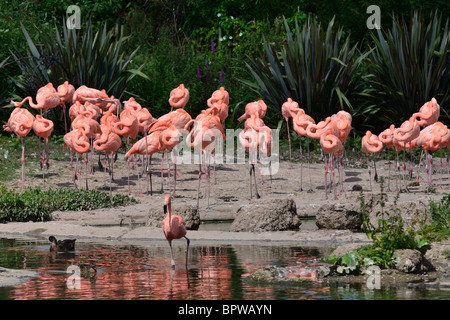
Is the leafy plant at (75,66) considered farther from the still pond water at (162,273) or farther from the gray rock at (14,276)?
the gray rock at (14,276)

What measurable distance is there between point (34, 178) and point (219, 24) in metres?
10.1

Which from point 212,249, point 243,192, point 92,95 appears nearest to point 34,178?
point 92,95

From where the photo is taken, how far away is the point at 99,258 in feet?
29.9

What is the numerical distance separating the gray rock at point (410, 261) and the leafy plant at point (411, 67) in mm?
10915

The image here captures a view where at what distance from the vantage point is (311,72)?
61.4 ft

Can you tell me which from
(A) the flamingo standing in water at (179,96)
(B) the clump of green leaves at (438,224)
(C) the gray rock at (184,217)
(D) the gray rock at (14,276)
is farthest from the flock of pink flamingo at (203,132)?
(D) the gray rock at (14,276)

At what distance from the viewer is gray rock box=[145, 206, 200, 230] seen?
11.2 meters

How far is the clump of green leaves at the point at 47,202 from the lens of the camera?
12133 millimetres

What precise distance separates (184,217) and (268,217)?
1095mm

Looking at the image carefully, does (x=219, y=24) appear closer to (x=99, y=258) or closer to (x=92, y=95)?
(x=92, y=95)

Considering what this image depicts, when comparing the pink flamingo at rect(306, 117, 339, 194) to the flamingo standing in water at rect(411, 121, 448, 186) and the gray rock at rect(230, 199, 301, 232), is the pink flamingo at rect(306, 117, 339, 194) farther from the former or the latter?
the gray rock at rect(230, 199, 301, 232)

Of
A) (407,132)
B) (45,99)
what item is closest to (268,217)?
(407,132)
